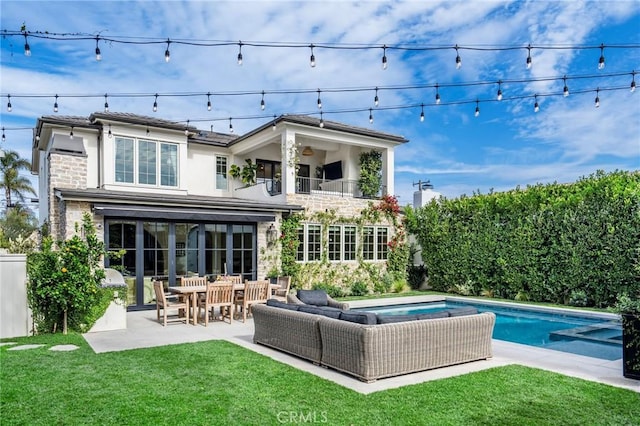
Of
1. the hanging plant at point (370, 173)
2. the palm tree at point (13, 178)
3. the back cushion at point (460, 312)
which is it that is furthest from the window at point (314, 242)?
the palm tree at point (13, 178)

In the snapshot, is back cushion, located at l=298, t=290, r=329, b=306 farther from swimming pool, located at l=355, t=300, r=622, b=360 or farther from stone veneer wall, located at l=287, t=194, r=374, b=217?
stone veneer wall, located at l=287, t=194, r=374, b=217

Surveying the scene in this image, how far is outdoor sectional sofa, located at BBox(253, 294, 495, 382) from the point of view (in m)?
6.32

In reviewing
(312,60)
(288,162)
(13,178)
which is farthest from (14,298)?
(13,178)

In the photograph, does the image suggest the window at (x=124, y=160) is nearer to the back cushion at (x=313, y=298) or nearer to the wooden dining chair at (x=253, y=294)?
the wooden dining chair at (x=253, y=294)

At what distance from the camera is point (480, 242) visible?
17719mm

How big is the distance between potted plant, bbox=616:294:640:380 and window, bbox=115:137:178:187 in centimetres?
1492

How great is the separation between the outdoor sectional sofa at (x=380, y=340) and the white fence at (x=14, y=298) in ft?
17.9

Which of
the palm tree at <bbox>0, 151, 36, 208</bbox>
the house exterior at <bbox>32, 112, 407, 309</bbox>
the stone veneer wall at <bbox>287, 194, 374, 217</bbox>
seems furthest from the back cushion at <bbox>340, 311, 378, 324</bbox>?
the palm tree at <bbox>0, 151, 36, 208</bbox>

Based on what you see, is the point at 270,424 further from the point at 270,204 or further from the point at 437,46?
the point at 270,204

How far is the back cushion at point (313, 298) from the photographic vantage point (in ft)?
A: 35.5

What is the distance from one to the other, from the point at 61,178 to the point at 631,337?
14.4m

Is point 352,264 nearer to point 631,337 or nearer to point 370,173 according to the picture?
point 370,173

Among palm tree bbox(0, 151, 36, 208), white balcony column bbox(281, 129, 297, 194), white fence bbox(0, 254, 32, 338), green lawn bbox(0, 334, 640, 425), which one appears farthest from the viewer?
palm tree bbox(0, 151, 36, 208)

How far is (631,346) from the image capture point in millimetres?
6406
